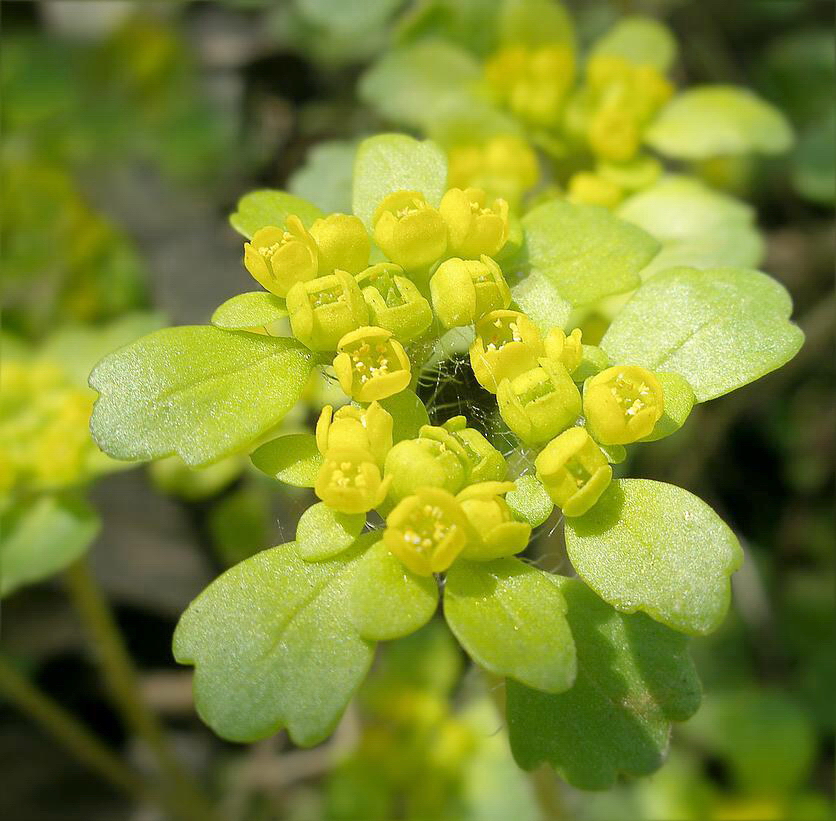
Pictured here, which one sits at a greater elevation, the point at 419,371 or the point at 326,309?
the point at 326,309

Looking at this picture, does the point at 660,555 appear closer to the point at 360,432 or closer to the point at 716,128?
the point at 360,432

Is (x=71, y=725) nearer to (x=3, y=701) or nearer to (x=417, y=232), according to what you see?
(x=3, y=701)

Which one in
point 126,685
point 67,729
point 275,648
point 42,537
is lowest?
point 67,729

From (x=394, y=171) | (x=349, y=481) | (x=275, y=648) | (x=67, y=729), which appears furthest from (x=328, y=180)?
(x=67, y=729)

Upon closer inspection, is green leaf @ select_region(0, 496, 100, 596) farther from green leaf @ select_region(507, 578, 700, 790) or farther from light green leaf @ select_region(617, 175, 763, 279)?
light green leaf @ select_region(617, 175, 763, 279)

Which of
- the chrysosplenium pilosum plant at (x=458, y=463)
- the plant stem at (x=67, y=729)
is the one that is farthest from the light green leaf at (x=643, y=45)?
the plant stem at (x=67, y=729)

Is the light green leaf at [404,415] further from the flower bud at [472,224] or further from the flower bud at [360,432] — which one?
the flower bud at [472,224]
